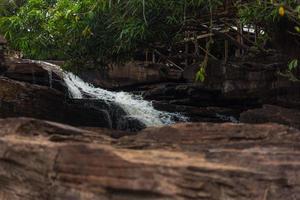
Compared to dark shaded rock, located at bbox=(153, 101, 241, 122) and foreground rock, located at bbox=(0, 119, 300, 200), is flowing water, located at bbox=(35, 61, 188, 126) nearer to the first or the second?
dark shaded rock, located at bbox=(153, 101, 241, 122)

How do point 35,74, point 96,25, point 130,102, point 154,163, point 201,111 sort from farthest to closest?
1. point 130,102
2. point 35,74
3. point 201,111
4. point 96,25
5. point 154,163

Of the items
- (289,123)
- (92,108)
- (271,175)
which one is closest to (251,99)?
(92,108)

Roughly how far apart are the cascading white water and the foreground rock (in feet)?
27.5

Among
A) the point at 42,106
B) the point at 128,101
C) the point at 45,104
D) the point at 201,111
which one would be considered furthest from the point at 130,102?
the point at 42,106

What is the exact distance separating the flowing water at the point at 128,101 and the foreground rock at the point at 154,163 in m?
8.38

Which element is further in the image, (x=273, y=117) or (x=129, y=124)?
(x=129, y=124)

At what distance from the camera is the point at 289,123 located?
9977mm

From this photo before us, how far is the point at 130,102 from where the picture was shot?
17.2 m

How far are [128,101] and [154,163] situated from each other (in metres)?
12.1

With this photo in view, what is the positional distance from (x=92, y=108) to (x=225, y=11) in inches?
221

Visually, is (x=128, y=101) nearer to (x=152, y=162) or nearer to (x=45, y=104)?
(x=45, y=104)

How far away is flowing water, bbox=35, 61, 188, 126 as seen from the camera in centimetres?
1530

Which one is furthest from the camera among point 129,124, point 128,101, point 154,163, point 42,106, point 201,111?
point 128,101

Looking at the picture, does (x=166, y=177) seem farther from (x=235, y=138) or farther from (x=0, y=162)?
(x=0, y=162)
